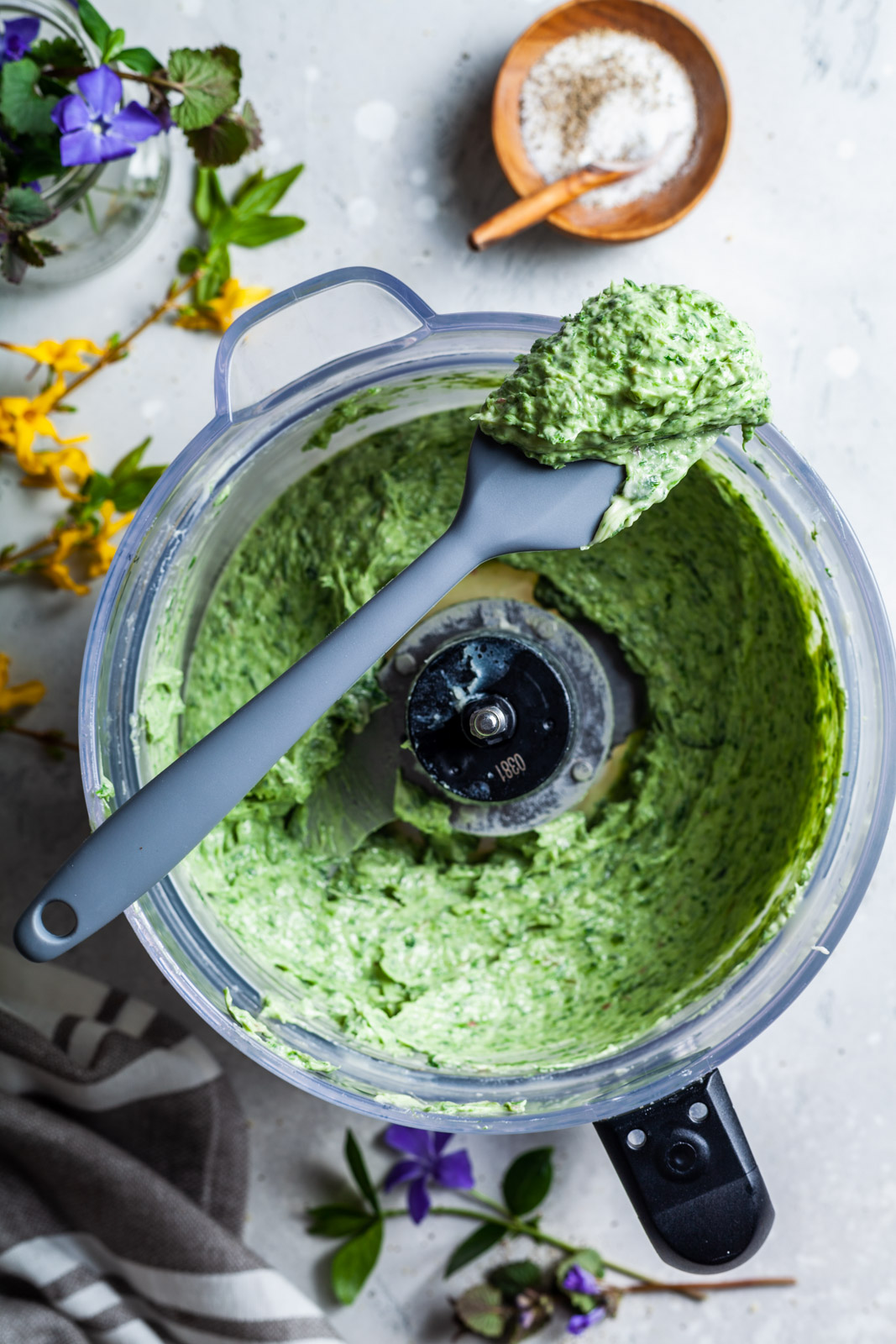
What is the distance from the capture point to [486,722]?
1.20 metres

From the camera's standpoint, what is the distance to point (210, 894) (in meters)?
1.24

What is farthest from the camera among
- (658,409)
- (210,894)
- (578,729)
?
(578,729)

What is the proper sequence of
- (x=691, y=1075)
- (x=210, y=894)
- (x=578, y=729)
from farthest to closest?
1. (x=578, y=729)
2. (x=210, y=894)
3. (x=691, y=1075)

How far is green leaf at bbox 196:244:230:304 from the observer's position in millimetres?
1418

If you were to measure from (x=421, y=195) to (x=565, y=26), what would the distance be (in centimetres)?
29

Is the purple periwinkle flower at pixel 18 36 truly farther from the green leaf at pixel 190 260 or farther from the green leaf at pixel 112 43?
the green leaf at pixel 190 260

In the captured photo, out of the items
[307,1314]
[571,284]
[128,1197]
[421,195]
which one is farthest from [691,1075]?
[421,195]

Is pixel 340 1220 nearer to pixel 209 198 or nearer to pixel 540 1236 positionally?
pixel 540 1236

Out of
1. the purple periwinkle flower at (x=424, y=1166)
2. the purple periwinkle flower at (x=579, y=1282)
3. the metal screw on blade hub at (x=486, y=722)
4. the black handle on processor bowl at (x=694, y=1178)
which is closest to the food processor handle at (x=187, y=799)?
the metal screw on blade hub at (x=486, y=722)

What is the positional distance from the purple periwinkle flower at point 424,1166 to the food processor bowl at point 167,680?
345mm

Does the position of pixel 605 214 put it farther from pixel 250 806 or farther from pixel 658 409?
pixel 250 806

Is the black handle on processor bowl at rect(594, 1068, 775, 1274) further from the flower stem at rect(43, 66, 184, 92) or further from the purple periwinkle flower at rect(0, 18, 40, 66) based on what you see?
the purple periwinkle flower at rect(0, 18, 40, 66)

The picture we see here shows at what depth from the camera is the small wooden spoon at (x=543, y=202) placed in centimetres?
135

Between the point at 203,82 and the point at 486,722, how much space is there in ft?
2.70
